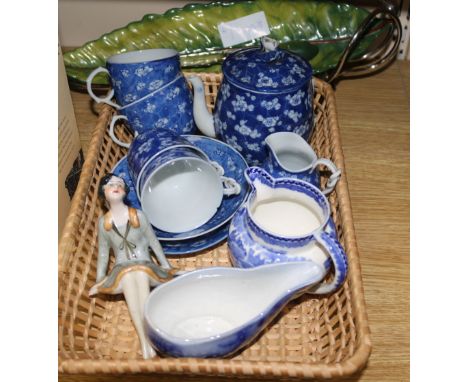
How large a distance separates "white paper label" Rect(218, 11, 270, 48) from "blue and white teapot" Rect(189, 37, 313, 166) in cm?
26

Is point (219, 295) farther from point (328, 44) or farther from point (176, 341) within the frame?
point (328, 44)

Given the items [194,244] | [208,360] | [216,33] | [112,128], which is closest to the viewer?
[208,360]

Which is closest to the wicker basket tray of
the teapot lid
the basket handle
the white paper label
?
the teapot lid

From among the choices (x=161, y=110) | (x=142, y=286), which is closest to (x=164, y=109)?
(x=161, y=110)

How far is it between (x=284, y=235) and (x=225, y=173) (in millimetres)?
240

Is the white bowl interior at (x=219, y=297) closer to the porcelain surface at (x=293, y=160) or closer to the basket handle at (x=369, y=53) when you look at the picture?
the porcelain surface at (x=293, y=160)

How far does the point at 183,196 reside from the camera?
0.75 metres

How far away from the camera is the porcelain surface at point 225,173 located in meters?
0.70

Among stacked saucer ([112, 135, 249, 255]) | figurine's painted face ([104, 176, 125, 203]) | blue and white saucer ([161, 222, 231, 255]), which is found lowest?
blue and white saucer ([161, 222, 231, 255])

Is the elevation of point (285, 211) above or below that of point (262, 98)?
below

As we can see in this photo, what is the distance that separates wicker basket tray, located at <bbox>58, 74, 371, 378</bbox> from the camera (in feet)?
1.62

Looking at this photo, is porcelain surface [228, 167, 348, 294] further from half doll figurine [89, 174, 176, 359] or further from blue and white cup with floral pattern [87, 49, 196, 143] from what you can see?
blue and white cup with floral pattern [87, 49, 196, 143]

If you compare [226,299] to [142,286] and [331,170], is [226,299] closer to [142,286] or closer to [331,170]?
[142,286]

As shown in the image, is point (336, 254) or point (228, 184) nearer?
point (336, 254)
